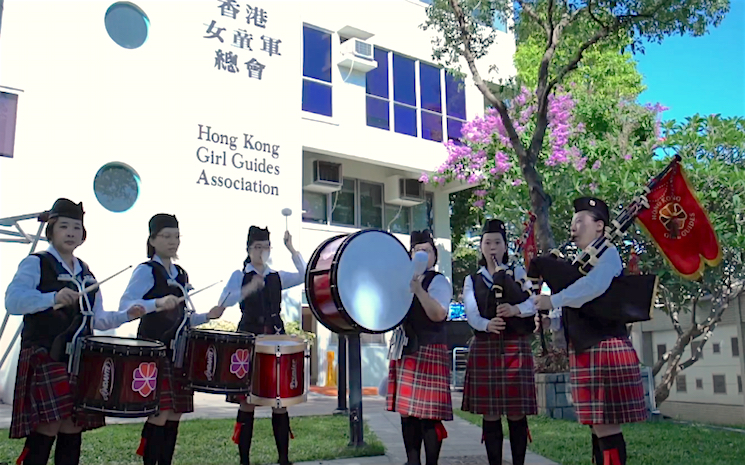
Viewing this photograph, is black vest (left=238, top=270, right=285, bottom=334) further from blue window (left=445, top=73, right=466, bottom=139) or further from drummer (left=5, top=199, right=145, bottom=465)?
blue window (left=445, top=73, right=466, bottom=139)

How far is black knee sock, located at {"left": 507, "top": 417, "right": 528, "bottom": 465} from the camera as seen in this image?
14.3 ft

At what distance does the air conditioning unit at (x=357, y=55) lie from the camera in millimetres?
13922

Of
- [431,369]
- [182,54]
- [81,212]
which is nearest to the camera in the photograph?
[81,212]

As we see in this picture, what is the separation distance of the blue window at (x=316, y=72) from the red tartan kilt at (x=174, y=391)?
32.2ft

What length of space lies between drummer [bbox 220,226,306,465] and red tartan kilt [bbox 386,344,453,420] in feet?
3.08

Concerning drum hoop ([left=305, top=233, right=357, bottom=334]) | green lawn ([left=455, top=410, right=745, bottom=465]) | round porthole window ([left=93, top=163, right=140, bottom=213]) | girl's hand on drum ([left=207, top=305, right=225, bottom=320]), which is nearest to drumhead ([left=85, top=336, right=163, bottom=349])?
girl's hand on drum ([left=207, top=305, right=225, bottom=320])

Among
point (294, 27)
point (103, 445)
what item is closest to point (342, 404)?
point (103, 445)

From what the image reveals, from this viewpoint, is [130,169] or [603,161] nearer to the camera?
[130,169]

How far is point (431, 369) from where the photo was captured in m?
4.23

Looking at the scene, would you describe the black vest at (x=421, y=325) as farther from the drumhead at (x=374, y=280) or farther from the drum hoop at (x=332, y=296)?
the drum hoop at (x=332, y=296)

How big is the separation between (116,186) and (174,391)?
22.9 feet

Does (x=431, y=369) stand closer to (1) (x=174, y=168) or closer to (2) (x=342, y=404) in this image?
(2) (x=342, y=404)

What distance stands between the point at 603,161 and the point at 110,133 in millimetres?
7939

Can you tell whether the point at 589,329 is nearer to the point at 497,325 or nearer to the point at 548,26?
the point at 497,325
